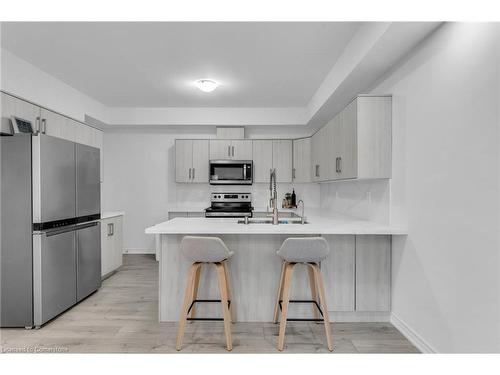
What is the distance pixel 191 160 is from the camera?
5008mm

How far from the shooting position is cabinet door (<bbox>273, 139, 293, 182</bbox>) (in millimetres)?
5047

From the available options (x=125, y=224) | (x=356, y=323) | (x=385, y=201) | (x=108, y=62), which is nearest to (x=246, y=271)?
(x=356, y=323)

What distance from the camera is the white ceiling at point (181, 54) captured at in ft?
7.96

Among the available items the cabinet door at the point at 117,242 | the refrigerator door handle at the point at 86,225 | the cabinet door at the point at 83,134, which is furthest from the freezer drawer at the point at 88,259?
the cabinet door at the point at 83,134

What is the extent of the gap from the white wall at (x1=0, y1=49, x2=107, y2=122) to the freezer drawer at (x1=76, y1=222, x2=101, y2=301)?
1503 mm

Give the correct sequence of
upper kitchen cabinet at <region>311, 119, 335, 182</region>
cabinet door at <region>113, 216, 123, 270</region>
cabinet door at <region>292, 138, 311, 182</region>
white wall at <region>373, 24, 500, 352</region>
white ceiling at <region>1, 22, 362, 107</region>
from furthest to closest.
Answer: cabinet door at <region>292, 138, 311, 182</region>, cabinet door at <region>113, 216, 123, 270</region>, upper kitchen cabinet at <region>311, 119, 335, 182</region>, white ceiling at <region>1, 22, 362, 107</region>, white wall at <region>373, 24, 500, 352</region>

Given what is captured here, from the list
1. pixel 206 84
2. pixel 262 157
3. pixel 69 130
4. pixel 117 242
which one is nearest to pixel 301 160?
pixel 262 157

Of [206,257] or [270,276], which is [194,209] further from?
[206,257]

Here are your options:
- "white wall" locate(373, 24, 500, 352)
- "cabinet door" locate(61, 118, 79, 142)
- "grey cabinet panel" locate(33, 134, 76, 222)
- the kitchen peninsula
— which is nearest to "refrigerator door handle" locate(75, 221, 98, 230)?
Result: "grey cabinet panel" locate(33, 134, 76, 222)

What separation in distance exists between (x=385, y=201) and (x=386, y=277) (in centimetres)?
68

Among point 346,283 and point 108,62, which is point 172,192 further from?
point 346,283

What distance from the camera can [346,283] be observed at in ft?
8.43

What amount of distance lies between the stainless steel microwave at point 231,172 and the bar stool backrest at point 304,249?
2.82 meters

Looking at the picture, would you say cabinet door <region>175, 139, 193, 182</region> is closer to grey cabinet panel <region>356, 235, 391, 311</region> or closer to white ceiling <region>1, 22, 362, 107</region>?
white ceiling <region>1, 22, 362, 107</region>
